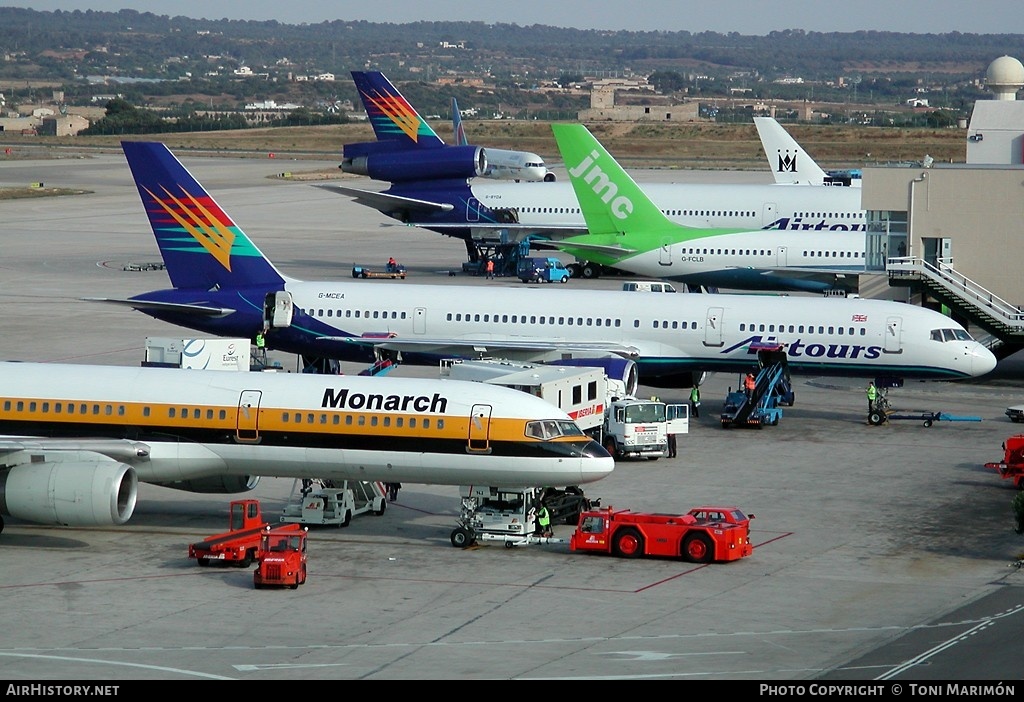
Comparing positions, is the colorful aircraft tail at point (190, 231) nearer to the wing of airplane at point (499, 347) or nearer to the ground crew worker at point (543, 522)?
the wing of airplane at point (499, 347)

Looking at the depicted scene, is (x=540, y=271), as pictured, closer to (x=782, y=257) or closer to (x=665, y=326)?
(x=782, y=257)

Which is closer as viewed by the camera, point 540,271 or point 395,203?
point 540,271

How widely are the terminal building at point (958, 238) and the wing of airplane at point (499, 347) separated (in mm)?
13159

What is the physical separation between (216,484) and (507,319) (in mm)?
16522

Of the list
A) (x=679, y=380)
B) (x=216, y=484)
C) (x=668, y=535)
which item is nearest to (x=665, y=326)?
(x=679, y=380)

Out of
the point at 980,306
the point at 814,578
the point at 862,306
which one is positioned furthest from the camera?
the point at 980,306

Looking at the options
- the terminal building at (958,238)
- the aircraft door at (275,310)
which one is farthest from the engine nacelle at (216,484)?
the terminal building at (958,238)

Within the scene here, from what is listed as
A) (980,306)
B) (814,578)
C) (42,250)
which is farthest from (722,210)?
(814,578)

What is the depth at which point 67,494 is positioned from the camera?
31734mm

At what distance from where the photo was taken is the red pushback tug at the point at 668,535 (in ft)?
106

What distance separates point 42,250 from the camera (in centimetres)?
9056

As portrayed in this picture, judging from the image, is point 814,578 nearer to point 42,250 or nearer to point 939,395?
point 939,395

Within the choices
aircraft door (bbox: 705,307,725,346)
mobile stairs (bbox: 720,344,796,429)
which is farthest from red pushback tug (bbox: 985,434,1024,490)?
aircraft door (bbox: 705,307,725,346)
